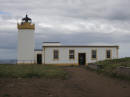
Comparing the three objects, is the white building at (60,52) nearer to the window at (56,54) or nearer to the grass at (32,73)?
the window at (56,54)

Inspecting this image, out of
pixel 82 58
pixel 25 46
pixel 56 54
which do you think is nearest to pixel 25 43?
pixel 25 46

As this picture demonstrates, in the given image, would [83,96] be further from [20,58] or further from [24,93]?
[20,58]

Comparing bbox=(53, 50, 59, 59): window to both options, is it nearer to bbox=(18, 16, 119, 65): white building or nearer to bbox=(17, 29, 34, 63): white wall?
bbox=(18, 16, 119, 65): white building

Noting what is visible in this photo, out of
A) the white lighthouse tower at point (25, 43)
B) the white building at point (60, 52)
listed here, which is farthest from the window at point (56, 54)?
the white lighthouse tower at point (25, 43)

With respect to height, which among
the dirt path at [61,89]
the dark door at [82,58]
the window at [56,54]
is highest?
the window at [56,54]

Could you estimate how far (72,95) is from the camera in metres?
7.77

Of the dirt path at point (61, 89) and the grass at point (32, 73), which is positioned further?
the grass at point (32, 73)

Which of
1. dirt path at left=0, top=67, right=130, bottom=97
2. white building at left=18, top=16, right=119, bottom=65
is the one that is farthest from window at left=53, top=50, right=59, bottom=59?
dirt path at left=0, top=67, right=130, bottom=97

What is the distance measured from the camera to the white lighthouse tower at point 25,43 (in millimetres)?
28906

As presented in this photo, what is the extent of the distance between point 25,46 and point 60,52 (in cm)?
513

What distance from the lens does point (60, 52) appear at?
2880 centimetres

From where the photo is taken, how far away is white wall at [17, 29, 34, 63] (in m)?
28.9

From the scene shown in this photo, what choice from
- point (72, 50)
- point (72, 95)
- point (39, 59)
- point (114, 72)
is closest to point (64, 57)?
point (72, 50)

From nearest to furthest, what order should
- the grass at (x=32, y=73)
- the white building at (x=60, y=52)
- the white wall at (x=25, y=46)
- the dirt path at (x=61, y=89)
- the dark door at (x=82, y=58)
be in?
the dirt path at (x=61, y=89), the grass at (x=32, y=73), the white building at (x=60, y=52), the white wall at (x=25, y=46), the dark door at (x=82, y=58)
